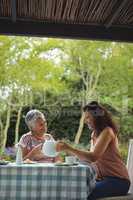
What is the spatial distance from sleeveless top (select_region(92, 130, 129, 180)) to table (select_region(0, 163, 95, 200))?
17.2 inches

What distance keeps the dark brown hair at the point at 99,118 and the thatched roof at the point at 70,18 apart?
0.56 metres

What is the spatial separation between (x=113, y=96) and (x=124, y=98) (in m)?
0.21

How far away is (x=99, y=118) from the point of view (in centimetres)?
273

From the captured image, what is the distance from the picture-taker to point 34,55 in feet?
20.2

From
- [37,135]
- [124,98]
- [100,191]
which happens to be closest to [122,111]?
[124,98]

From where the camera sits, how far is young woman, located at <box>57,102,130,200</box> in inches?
101

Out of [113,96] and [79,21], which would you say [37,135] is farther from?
[113,96]

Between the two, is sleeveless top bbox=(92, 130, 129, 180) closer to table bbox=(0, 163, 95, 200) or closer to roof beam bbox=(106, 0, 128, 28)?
table bbox=(0, 163, 95, 200)

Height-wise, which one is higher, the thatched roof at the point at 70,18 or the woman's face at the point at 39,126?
the thatched roof at the point at 70,18

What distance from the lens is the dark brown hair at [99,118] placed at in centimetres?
271

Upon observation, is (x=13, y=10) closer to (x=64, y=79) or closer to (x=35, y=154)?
(x=35, y=154)

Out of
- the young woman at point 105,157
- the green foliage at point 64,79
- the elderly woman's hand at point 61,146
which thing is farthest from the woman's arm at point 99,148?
the green foliage at point 64,79

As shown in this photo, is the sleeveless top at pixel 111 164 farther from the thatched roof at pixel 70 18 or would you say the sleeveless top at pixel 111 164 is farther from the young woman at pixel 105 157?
the thatched roof at pixel 70 18

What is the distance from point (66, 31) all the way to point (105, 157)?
98 cm
